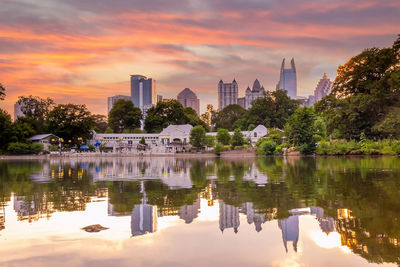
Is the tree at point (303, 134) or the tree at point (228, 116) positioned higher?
the tree at point (228, 116)

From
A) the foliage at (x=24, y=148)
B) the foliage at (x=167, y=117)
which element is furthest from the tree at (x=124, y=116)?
the foliage at (x=24, y=148)

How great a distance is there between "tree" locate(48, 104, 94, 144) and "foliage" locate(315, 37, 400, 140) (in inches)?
1907

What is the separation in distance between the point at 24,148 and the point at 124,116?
127 ft

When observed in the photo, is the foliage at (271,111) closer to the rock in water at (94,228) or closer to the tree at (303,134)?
the tree at (303,134)

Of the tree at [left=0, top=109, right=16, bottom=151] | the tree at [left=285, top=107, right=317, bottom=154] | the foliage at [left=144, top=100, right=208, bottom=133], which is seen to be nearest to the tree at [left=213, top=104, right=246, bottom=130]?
the foliage at [left=144, top=100, right=208, bottom=133]

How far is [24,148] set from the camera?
67.8 m

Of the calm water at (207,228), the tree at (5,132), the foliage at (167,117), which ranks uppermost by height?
the foliage at (167,117)

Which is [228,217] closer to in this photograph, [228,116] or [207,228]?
[207,228]

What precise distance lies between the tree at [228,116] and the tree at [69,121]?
141ft

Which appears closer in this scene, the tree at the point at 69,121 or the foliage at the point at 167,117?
the tree at the point at 69,121

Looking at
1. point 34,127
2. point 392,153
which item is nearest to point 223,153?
point 392,153

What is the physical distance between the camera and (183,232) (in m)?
7.78

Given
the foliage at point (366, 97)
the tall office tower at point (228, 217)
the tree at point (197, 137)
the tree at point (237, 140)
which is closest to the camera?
the tall office tower at point (228, 217)

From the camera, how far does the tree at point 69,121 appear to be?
7856 cm
